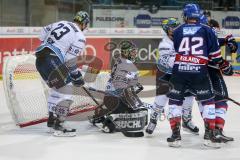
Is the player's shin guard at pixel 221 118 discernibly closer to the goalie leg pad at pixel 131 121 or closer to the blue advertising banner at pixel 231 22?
the goalie leg pad at pixel 131 121

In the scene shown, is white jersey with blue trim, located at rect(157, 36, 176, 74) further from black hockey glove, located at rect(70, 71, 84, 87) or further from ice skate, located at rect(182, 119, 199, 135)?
black hockey glove, located at rect(70, 71, 84, 87)

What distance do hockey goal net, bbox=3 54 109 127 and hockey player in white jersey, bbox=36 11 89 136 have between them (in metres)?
0.31

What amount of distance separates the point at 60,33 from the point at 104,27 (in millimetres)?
5236

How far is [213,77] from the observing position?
4.63 meters

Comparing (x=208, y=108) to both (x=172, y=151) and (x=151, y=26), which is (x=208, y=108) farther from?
(x=151, y=26)

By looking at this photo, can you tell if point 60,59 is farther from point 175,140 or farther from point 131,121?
point 175,140

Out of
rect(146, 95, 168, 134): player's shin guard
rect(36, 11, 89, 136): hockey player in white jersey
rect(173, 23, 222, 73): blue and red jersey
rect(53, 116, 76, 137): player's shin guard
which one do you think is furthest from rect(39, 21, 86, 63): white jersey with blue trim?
rect(173, 23, 222, 73): blue and red jersey

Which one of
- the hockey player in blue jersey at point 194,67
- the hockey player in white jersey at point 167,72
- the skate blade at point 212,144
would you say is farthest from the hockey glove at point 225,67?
the skate blade at point 212,144

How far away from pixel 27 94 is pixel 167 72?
1.48 metres

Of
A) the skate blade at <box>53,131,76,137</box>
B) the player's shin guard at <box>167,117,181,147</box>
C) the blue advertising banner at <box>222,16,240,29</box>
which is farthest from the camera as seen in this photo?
the blue advertising banner at <box>222,16,240,29</box>

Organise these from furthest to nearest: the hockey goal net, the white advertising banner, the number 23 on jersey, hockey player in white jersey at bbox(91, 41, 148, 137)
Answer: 1. the white advertising banner
2. the hockey goal net
3. hockey player in white jersey at bbox(91, 41, 148, 137)
4. the number 23 on jersey

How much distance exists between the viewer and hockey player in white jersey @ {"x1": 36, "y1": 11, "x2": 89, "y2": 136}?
4891 millimetres

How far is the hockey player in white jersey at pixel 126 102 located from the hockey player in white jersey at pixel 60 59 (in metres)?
0.33

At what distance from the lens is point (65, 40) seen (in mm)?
4902
